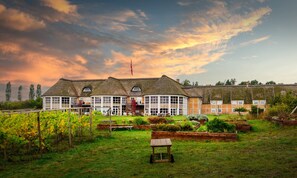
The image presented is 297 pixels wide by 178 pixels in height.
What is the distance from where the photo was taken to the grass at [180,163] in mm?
8969

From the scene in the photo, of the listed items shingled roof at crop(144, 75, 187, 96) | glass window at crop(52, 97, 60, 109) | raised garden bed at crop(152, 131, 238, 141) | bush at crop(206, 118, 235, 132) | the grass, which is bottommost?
the grass

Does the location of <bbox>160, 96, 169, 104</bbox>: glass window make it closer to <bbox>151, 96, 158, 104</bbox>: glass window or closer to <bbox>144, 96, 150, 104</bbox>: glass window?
<bbox>151, 96, 158, 104</bbox>: glass window

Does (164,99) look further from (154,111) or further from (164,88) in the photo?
(154,111)

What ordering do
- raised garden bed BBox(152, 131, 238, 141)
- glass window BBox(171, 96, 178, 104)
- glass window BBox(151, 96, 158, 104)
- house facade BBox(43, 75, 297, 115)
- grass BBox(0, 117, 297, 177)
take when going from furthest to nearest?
glass window BBox(151, 96, 158, 104), house facade BBox(43, 75, 297, 115), glass window BBox(171, 96, 178, 104), raised garden bed BBox(152, 131, 238, 141), grass BBox(0, 117, 297, 177)

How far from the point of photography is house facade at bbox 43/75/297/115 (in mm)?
55812

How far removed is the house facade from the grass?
41.1 m

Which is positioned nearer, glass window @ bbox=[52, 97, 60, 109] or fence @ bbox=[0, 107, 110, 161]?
fence @ bbox=[0, 107, 110, 161]

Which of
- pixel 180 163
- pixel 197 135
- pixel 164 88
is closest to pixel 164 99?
pixel 164 88

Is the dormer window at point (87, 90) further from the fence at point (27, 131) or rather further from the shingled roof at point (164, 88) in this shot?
the fence at point (27, 131)

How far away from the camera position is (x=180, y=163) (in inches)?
417

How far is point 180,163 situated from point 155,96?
4531cm

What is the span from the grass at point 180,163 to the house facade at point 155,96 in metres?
41.1

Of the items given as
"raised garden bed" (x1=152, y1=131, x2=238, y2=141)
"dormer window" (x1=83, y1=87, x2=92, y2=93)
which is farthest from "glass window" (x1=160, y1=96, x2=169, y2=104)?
"raised garden bed" (x1=152, y1=131, x2=238, y2=141)

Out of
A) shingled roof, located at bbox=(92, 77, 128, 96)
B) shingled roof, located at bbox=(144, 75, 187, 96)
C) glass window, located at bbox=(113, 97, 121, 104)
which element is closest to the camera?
shingled roof, located at bbox=(144, 75, 187, 96)
